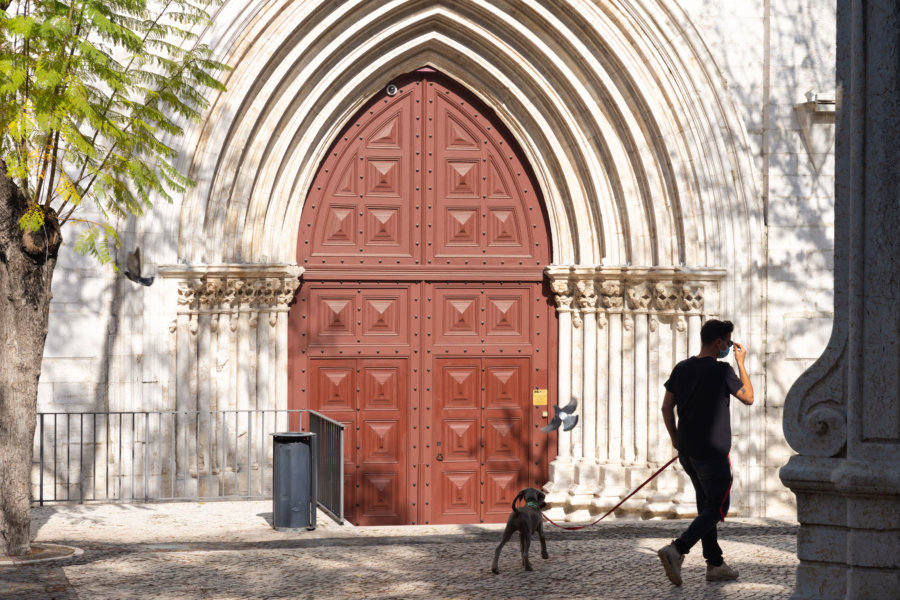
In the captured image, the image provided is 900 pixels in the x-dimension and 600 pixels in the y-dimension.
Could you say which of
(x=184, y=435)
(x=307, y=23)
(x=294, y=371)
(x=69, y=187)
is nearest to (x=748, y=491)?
(x=294, y=371)

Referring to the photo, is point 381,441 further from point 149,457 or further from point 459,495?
point 149,457

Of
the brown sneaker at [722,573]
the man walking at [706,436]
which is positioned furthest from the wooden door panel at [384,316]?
the brown sneaker at [722,573]

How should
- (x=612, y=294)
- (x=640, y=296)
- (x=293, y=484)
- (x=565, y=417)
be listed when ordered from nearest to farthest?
(x=293, y=484), (x=565, y=417), (x=640, y=296), (x=612, y=294)

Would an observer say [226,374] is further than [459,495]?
No

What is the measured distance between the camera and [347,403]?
37.1ft

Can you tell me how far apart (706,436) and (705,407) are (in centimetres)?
17

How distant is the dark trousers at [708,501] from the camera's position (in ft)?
21.4

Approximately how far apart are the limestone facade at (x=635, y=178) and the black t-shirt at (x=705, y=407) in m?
4.15

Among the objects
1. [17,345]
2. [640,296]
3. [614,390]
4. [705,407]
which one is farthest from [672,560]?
[640,296]

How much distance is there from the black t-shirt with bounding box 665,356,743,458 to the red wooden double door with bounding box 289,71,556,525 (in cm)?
483

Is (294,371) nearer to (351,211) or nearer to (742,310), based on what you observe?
(351,211)

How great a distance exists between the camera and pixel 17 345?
290 inches

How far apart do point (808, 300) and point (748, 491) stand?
190cm

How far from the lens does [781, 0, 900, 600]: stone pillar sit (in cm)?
463
